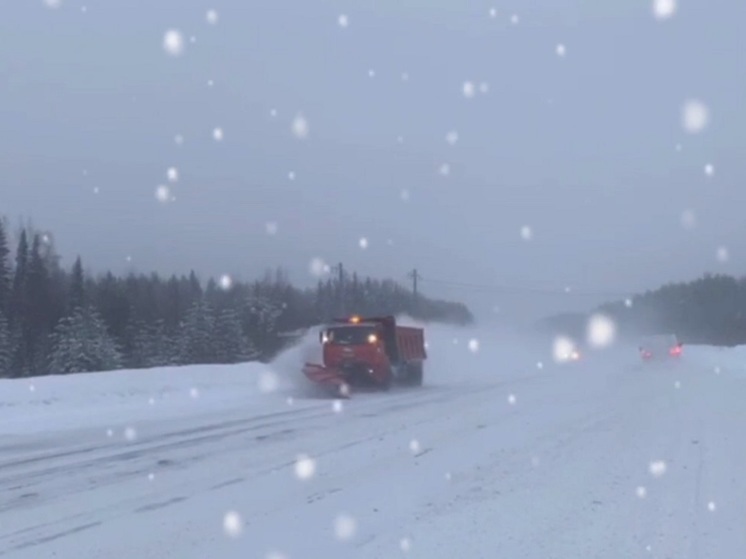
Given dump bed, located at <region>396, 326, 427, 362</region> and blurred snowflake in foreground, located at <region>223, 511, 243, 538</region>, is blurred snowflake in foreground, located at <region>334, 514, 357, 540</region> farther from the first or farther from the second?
dump bed, located at <region>396, 326, 427, 362</region>

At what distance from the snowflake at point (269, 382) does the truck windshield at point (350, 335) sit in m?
2.45

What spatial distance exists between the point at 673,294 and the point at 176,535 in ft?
586

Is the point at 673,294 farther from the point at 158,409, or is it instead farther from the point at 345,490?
the point at 345,490

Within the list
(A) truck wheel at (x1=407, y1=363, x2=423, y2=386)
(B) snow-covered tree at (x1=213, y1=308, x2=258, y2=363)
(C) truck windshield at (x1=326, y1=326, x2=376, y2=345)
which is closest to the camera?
(C) truck windshield at (x1=326, y1=326, x2=376, y2=345)

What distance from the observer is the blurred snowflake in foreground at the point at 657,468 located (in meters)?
13.8

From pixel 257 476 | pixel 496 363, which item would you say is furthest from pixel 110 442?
pixel 496 363

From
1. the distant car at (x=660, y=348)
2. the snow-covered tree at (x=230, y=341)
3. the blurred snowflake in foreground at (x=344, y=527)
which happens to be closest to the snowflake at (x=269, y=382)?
the blurred snowflake in foreground at (x=344, y=527)

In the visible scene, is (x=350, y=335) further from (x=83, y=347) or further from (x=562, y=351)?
(x=562, y=351)

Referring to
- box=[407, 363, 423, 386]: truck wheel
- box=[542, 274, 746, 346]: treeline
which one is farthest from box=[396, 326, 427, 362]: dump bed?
box=[542, 274, 746, 346]: treeline

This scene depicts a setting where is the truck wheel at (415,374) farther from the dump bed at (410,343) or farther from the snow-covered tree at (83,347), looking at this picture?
the snow-covered tree at (83,347)

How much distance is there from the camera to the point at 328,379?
32.0 metres

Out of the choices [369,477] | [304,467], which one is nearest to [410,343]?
[304,467]

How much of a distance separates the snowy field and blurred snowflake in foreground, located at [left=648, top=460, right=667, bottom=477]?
0.04 m

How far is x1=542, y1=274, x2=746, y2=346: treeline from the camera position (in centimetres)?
13212
